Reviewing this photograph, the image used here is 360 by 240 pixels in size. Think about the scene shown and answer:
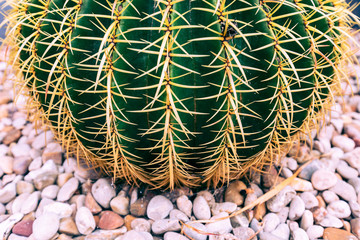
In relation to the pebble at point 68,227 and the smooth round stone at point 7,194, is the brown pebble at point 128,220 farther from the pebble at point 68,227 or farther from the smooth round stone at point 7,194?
the smooth round stone at point 7,194

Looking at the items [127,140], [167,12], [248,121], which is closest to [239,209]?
[248,121]

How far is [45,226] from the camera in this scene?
5.14 feet

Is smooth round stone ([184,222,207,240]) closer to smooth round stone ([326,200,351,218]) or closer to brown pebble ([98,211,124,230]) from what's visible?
brown pebble ([98,211,124,230])

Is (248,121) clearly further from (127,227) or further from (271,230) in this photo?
(127,227)

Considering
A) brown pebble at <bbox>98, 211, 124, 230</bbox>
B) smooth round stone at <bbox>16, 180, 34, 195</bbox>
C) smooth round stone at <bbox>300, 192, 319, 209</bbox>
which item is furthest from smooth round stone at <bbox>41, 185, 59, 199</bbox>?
smooth round stone at <bbox>300, 192, 319, 209</bbox>

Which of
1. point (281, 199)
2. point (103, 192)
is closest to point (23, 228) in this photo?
point (103, 192)

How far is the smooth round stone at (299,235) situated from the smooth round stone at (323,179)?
1.23 ft

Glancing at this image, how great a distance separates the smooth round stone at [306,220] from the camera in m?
1.68

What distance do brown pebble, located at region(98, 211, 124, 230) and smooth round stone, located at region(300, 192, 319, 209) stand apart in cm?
105

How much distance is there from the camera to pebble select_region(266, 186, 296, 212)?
1752 millimetres

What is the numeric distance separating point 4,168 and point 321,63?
2.01m

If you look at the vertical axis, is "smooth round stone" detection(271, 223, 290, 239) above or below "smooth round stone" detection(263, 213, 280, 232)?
below

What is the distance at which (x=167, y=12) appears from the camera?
1.18 m

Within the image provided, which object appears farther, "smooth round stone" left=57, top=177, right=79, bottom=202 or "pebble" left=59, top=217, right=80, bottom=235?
"smooth round stone" left=57, top=177, right=79, bottom=202
